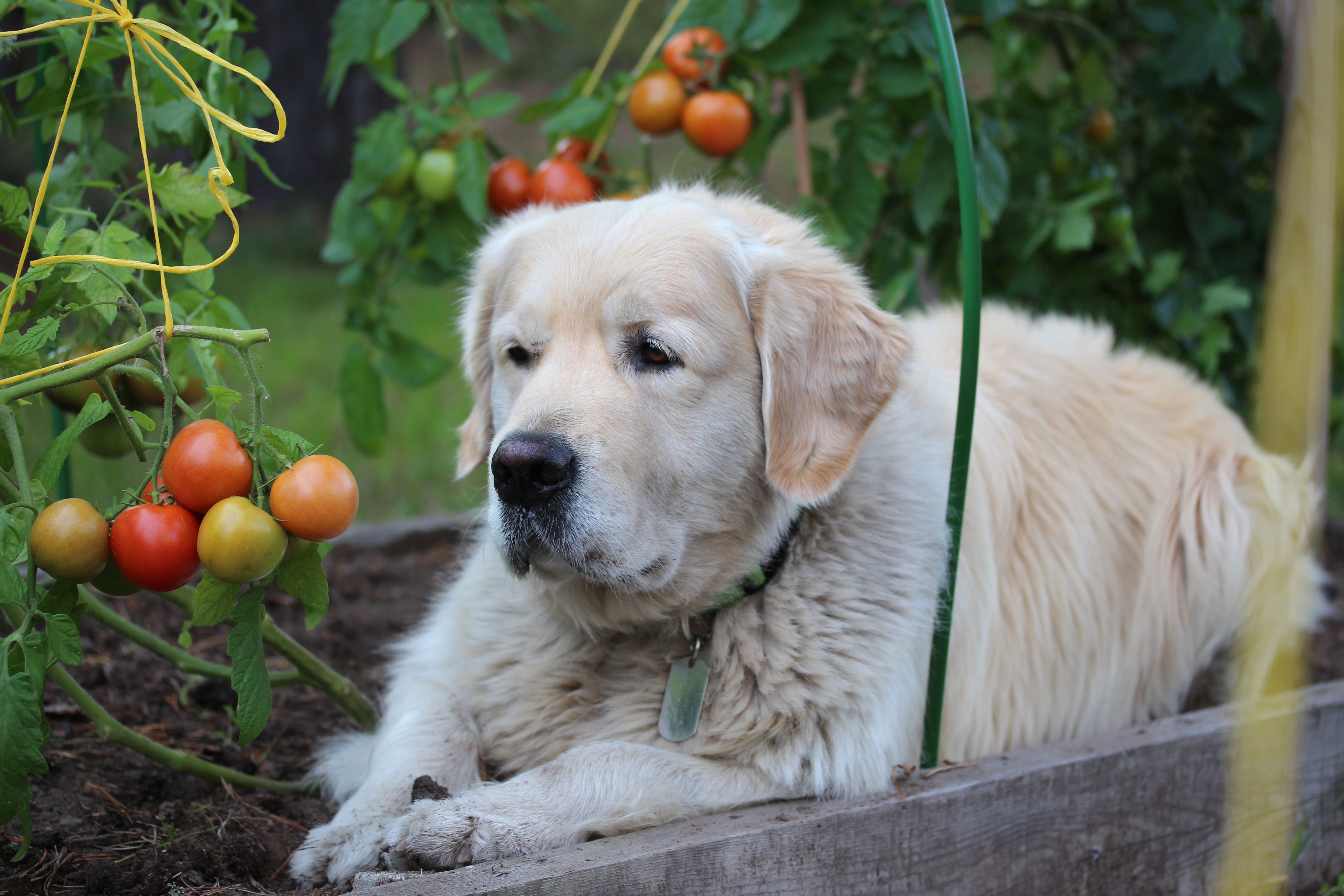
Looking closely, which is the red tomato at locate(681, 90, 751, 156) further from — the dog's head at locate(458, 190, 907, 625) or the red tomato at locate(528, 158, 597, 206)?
the dog's head at locate(458, 190, 907, 625)

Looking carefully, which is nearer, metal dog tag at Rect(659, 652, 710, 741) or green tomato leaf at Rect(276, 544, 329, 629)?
green tomato leaf at Rect(276, 544, 329, 629)

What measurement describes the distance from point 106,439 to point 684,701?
4.03ft

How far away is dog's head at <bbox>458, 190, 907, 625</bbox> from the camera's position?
1.92 m

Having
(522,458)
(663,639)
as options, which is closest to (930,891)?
(663,639)

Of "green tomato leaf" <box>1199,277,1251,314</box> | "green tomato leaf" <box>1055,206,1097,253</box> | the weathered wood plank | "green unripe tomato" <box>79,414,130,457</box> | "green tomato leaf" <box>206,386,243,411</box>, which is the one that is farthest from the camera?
"green tomato leaf" <box>1199,277,1251,314</box>

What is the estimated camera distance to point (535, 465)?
1.84 m

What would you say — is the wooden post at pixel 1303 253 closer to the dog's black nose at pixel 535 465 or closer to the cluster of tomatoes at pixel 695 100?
the dog's black nose at pixel 535 465

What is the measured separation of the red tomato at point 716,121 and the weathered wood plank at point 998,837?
1740 millimetres

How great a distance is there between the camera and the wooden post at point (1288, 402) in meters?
2.13

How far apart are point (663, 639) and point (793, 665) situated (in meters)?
0.29

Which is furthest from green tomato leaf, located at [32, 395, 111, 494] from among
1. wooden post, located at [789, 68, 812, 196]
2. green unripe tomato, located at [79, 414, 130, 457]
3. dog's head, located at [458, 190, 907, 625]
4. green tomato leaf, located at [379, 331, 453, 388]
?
wooden post, located at [789, 68, 812, 196]

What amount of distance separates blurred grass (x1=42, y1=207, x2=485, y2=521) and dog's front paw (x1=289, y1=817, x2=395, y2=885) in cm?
79

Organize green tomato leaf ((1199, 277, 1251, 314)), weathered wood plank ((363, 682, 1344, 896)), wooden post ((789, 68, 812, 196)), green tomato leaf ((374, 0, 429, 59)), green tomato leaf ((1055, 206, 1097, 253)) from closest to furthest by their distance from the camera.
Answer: weathered wood plank ((363, 682, 1344, 896)), green tomato leaf ((374, 0, 429, 59)), wooden post ((789, 68, 812, 196)), green tomato leaf ((1055, 206, 1097, 253)), green tomato leaf ((1199, 277, 1251, 314))

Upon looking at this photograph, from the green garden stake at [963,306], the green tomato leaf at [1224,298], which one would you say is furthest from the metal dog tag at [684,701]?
the green tomato leaf at [1224,298]
